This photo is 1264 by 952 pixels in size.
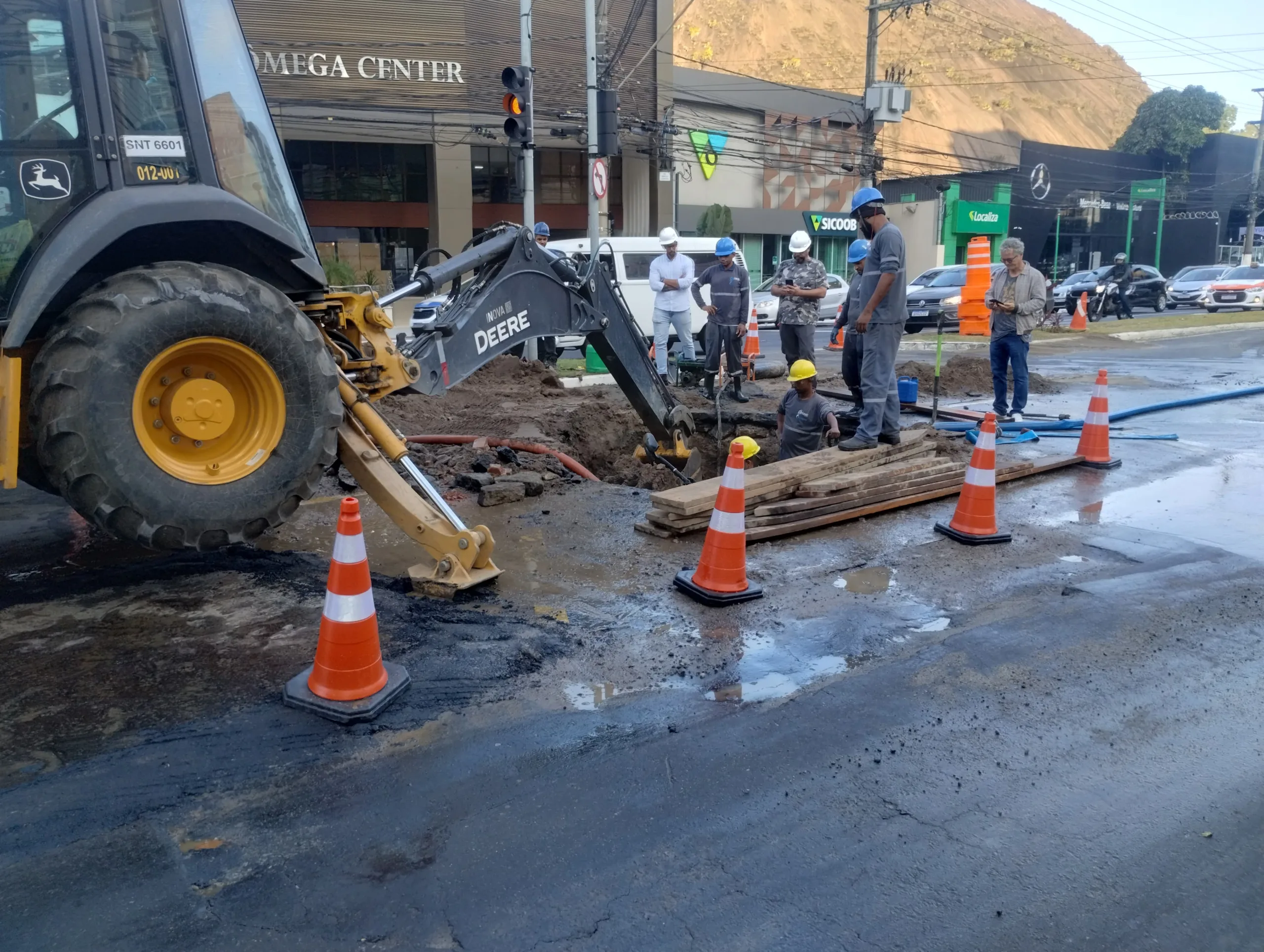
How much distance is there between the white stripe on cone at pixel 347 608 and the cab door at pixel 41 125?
6.21 feet

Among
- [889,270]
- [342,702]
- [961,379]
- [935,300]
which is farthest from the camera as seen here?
[935,300]

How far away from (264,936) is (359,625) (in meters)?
1.46

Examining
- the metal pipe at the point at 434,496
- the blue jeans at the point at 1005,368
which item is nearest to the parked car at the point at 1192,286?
the blue jeans at the point at 1005,368

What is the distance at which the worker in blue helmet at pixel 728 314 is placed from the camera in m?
12.5

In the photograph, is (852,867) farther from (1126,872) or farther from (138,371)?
(138,371)

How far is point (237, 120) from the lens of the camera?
16.1ft

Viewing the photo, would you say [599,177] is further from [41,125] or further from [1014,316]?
[41,125]

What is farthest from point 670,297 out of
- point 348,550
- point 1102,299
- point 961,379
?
point 1102,299

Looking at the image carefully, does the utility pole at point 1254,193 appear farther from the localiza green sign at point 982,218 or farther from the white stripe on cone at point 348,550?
the white stripe on cone at point 348,550

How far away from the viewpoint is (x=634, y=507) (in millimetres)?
7516

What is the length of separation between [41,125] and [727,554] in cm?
385

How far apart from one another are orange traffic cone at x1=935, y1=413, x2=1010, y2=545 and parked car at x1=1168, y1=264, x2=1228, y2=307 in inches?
1210

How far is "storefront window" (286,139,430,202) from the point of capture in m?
32.8

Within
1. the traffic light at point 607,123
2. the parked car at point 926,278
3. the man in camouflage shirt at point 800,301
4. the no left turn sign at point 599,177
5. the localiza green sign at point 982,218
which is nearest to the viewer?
the man in camouflage shirt at point 800,301
